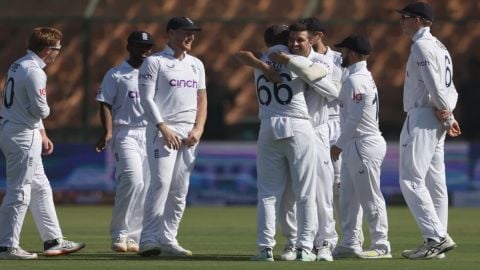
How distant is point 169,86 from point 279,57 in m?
1.54

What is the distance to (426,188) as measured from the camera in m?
12.5

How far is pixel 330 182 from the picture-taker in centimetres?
1240

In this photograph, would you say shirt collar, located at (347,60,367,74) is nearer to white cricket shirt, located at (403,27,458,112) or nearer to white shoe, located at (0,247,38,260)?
white cricket shirt, located at (403,27,458,112)

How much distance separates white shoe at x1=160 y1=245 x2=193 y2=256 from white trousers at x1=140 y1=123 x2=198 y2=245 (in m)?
0.04

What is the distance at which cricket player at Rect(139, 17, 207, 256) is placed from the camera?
1264 cm

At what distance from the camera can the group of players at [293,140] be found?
11922mm

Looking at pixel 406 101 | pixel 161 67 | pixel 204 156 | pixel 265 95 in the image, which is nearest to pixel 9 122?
pixel 161 67

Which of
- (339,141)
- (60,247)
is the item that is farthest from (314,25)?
(60,247)

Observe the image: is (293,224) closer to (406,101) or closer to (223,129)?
(406,101)

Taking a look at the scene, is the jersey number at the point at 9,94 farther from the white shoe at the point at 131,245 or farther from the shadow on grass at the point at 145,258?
the white shoe at the point at 131,245

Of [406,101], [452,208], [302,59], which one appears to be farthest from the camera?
[452,208]

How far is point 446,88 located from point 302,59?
1.60 m

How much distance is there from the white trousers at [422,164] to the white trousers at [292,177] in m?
1.01

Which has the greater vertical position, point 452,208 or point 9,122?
point 9,122
